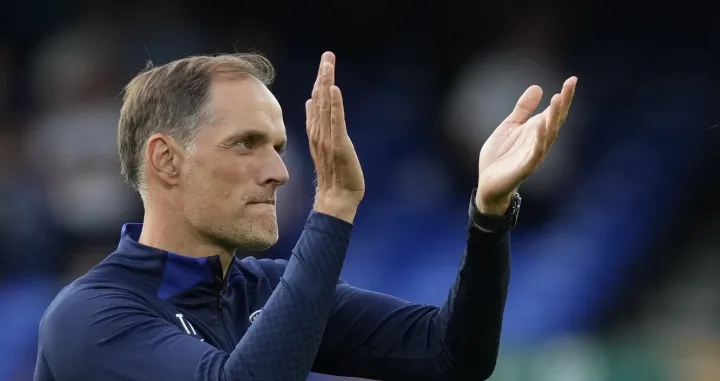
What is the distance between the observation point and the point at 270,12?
498 centimetres

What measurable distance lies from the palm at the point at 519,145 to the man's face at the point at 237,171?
1.42ft

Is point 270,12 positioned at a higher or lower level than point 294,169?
higher

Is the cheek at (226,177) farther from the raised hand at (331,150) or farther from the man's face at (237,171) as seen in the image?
the raised hand at (331,150)

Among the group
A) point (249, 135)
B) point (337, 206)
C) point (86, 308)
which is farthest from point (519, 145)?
point (86, 308)

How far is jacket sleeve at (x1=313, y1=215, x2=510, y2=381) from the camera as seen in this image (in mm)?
2047

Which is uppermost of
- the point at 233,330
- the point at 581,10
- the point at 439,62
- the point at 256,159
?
the point at 581,10

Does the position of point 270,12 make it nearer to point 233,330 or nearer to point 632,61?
point 632,61

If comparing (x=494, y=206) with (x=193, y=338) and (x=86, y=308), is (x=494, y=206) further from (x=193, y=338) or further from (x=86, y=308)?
(x=86, y=308)

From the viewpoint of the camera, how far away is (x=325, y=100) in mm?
1733

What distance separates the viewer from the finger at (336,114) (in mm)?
1715

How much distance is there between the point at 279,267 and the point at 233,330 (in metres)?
0.32

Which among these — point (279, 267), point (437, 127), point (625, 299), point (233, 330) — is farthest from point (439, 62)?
point (233, 330)

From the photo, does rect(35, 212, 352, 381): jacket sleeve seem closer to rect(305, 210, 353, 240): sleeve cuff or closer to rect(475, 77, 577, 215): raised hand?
rect(305, 210, 353, 240): sleeve cuff

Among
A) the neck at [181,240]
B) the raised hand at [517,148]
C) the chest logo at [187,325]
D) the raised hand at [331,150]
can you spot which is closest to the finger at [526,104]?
the raised hand at [517,148]
